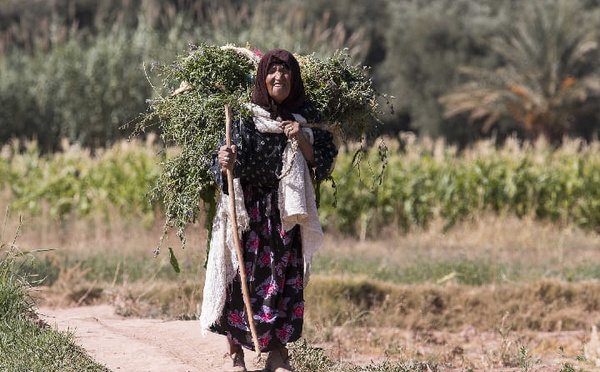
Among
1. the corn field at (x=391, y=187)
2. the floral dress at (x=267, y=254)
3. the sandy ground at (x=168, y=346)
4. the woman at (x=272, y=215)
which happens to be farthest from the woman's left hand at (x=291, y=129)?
the corn field at (x=391, y=187)

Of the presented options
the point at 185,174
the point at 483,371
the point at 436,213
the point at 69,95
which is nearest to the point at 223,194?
the point at 185,174

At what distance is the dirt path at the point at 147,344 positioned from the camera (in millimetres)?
5699

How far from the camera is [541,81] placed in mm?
27734

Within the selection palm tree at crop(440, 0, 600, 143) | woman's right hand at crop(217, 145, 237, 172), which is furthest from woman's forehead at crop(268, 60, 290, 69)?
palm tree at crop(440, 0, 600, 143)

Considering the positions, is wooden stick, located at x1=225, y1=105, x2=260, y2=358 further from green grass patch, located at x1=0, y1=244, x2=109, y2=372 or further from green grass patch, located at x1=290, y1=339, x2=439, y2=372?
green grass patch, located at x1=0, y1=244, x2=109, y2=372

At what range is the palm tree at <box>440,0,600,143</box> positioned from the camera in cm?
2748

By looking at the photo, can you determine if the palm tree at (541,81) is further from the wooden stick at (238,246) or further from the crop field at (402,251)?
the wooden stick at (238,246)

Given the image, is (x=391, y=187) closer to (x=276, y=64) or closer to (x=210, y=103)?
(x=210, y=103)

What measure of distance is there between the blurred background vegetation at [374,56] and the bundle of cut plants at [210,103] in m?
9.58

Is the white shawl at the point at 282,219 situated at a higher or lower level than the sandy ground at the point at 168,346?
higher

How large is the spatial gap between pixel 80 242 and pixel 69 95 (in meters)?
9.45

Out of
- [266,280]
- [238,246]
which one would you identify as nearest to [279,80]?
[238,246]

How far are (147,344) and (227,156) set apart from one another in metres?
1.71

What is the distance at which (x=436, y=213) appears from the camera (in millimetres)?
14812
